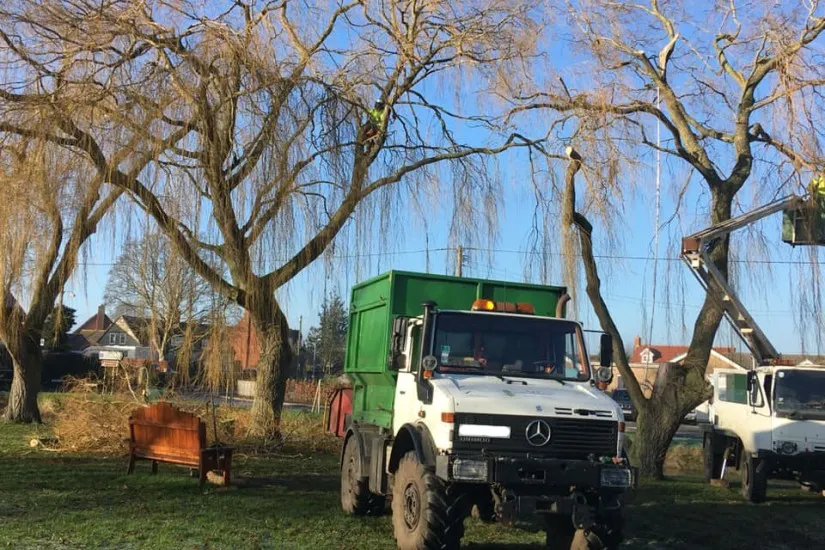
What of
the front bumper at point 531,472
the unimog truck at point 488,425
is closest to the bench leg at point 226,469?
the unimog truck at point 488,425

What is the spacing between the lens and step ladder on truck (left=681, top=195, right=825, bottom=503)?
1212 centimetres

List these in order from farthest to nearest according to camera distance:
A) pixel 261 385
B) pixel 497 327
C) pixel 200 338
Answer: pixel 261 385 < pixel 200 338 < pixel 497 327

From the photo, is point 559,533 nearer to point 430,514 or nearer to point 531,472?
point 531,472

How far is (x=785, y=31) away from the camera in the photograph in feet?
42.6

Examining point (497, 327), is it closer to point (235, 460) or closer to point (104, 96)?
point (104, 96)

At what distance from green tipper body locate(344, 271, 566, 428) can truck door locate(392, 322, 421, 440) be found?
371 mm

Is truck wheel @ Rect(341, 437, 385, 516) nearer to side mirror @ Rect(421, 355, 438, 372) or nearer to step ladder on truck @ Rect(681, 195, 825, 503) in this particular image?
side mirror @ Rect(421, 355, 438, 372)

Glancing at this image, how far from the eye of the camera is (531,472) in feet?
22.3

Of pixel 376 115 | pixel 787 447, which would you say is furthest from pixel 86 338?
pixel 787 447

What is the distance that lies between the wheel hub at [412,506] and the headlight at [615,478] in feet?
5.18

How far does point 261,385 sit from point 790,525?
9.20 metres

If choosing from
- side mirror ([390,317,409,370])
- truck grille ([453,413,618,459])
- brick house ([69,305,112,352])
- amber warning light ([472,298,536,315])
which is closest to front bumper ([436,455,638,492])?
truck grille ([453,413,618,459])

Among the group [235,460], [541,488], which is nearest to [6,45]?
[235,460]

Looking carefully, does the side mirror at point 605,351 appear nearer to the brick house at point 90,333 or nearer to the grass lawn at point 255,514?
the grass lawn at point 255,514
